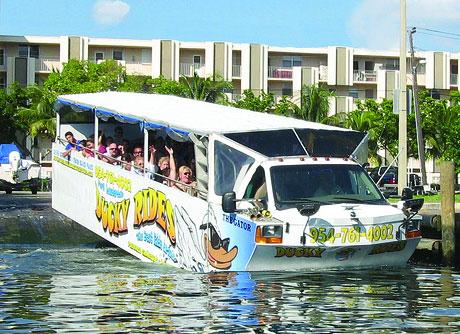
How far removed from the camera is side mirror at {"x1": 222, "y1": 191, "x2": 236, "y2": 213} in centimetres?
1678

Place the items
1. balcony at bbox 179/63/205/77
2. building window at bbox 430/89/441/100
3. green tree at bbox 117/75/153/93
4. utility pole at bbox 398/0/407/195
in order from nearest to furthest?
utility pole at bbox 398/0/407/195 → green tree at bbox 117/75/153/93 → balcony at bbox 179/63/205/77 → building window at bbox 430/89/441/100

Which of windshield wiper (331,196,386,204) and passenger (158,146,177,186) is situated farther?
passenger (158,146,177,186)

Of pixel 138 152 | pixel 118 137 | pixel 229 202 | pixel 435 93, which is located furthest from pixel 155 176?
pixel 435 93

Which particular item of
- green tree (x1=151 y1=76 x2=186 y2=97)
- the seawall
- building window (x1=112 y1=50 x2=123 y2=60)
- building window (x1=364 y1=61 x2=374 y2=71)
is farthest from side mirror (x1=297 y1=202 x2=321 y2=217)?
building window (x1=364 y1=61 x2=374 y2=71)

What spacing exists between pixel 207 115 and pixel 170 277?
3.68m

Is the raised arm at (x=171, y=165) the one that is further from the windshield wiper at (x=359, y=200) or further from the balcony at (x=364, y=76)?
the balcony at (x=364, y=76)

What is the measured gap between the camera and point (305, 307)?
1470 centimetres

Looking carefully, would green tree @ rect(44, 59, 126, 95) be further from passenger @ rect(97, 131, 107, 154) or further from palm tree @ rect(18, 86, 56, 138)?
passenger @ rect(97, 131, 107, 154)

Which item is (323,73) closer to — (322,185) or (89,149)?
(89,149)

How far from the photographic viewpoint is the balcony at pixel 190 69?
88.5 m

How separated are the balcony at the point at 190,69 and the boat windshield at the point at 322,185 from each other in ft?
230

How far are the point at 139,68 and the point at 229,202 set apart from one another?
72.0 metres

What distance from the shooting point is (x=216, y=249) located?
17.5 m

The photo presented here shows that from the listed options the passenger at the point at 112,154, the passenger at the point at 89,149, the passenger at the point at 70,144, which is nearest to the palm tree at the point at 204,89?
the passenger at the point at 70,144
